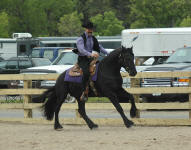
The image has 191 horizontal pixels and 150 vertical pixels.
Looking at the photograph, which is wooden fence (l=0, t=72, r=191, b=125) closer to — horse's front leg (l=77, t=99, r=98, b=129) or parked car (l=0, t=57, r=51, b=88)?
horse's front leg (l=77, t=99, r=98, b=129)

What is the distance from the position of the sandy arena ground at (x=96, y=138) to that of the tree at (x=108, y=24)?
56.5m

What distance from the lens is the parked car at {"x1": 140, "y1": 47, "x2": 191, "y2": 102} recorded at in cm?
1770

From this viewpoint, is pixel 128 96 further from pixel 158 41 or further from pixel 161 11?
pixel 161 11

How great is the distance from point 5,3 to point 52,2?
675 centimetres

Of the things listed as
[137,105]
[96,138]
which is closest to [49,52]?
[137,105]

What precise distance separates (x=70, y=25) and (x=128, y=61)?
57422mm

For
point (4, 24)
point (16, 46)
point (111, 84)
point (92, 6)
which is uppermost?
point (111, 84)

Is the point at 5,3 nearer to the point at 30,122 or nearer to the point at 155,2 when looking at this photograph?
the point at 155,2

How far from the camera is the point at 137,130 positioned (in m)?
13.1

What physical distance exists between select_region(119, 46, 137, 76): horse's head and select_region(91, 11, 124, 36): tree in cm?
5717

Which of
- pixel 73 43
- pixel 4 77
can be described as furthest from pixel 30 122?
pixel 73 43

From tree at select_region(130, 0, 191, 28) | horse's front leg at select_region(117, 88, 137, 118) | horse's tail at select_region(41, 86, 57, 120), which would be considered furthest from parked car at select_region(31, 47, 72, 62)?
horse's front leg at select_region(117, 88, 137, 118)

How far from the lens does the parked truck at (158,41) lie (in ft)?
114

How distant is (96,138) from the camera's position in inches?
467
